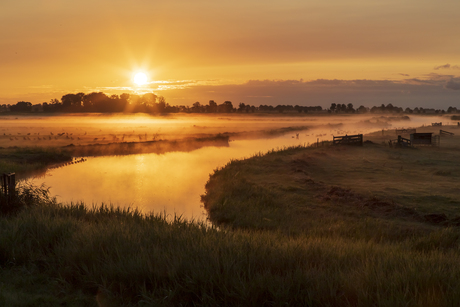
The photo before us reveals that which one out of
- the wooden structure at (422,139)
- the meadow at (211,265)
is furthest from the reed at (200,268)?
the wooden structure at (422,139)

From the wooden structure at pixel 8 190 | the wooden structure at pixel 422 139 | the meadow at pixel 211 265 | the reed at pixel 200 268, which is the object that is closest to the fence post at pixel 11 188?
the wooden structure at pixel 8 190

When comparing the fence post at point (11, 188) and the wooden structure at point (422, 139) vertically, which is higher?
the fence post at point (11, 188)

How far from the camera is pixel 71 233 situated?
940cm

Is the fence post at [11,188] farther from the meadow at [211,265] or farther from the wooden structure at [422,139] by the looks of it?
the wooden structure at [422,139]

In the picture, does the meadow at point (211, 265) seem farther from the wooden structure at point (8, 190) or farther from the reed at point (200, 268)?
the wooden structure at point (8, 190)

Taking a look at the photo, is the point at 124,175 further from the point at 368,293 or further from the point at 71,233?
the point at 368,293

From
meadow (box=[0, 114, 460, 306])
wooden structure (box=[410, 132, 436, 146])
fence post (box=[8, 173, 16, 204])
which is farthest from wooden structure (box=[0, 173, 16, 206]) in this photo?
wooden structure (box=[410, 132, 436, 146])

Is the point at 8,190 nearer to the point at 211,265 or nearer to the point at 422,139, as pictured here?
the point at 211,265

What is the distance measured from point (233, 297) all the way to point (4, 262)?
5.45 meters

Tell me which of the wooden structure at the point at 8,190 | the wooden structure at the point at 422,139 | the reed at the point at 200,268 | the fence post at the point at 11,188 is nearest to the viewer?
the reed at the point at 200,268

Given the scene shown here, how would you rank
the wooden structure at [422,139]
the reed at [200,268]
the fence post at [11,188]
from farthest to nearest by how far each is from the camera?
1. the wooden structure at [422,139]
2. the fence post at [11,188]
3. the reed at [200,268]

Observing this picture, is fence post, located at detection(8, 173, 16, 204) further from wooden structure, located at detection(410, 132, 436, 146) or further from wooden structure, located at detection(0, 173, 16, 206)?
wooden structure, located at detection(410, 132, 436, 146)

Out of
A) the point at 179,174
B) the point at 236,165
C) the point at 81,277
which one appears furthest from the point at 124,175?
the point at 81,277

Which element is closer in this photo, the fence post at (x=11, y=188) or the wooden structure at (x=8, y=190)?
the wooden structure at (x=8, y=190)
